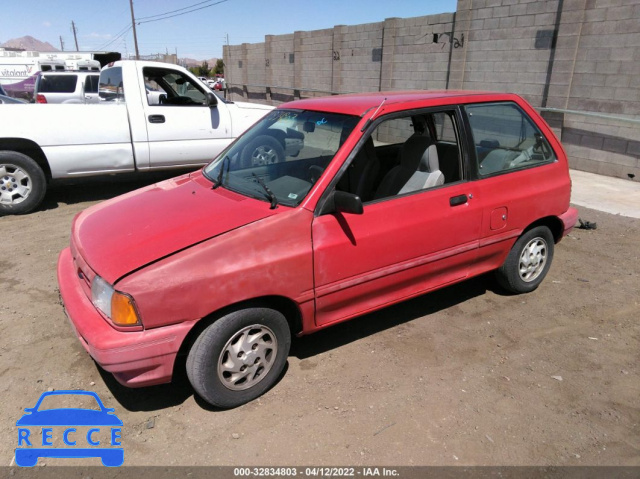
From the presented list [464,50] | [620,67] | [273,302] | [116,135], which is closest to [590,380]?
[273,302]

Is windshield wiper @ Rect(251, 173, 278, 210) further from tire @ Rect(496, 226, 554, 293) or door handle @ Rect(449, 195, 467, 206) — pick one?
tire @ Rect(496, 226, 554, 293)

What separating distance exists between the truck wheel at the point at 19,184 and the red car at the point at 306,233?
3.59 m

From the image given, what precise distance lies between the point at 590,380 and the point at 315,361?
184 centimetres

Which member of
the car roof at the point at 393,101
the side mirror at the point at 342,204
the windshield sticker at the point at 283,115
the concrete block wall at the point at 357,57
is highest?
the concrete block wall at the point at 357,57

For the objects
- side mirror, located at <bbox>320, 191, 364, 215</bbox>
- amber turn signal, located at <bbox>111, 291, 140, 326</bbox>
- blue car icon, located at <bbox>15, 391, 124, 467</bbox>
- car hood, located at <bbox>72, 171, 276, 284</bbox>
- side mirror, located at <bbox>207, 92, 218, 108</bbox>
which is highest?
side mirror, located at <bbox>207, 92, 218, 108</bbox>

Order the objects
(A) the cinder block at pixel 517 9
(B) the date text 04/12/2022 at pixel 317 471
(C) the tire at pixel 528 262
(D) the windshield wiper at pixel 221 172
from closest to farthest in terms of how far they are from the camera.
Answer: (B) the date text 04/12/2022 at pixel 317 471 < (D) the windshield wiper at pixel 221 172 < (C) the tire at pixel 528 262 < (A) the cinder block at pixel 517 9

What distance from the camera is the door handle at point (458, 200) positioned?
3.45m

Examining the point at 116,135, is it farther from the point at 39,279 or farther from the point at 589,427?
the point at 589,427

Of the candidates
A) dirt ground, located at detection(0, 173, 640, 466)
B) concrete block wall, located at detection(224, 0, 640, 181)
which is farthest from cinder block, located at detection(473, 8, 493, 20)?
dirt ground, located at detection(0, 173, 640, 466)

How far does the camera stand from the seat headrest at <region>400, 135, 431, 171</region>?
12.0ft

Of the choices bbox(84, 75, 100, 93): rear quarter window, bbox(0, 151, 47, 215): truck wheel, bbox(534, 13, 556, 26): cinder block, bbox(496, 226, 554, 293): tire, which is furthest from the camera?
bbox(84, 75, 100, 93): rear quarter window

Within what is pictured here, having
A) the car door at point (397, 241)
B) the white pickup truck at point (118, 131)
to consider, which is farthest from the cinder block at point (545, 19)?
the car door at point (397, 241)

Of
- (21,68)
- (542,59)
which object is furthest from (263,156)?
(21,68)

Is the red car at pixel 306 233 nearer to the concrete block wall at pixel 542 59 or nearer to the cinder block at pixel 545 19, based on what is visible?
the concrete block wall at pixel 542 59
